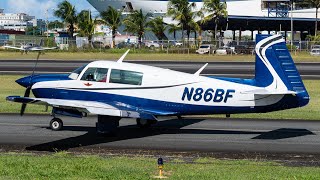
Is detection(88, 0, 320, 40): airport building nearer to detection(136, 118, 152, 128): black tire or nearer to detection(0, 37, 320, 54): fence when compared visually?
detection(0, 37, 320, 54): fence

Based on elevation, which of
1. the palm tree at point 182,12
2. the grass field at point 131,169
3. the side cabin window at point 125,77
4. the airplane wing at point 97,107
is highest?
the palm tree at point 182,12

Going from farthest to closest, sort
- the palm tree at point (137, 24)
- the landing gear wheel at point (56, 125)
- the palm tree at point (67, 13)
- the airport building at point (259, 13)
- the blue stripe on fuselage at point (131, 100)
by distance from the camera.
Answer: the airport building at point (259, 13) → the palm tree at point (67, 13) → the palm tree at point (137, 24) → the landing gear wheel at point (56, 125) → the blue stripe on fuselage at point (131, 100)

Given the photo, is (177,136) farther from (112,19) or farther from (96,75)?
(112,19)

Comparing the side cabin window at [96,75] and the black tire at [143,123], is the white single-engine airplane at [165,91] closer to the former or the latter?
the side cabin window at [96,75]

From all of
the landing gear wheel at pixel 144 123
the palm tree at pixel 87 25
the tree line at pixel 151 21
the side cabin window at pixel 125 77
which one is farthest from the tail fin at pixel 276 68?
the palm tree at pixel 87 25

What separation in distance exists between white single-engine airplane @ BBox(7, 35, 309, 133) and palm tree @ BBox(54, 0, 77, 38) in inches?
3698

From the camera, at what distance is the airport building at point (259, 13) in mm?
123188

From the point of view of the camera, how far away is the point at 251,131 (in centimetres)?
1955

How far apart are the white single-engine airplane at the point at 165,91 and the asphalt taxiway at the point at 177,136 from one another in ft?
2.43

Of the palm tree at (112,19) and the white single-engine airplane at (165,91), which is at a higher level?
the palm tree at (112,19)

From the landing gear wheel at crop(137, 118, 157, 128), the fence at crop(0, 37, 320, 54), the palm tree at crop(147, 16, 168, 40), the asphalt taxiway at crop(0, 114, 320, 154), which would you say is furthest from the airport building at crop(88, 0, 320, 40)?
the landing gear wheel at crop(137, 118, 157, 128)

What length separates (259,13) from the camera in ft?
421

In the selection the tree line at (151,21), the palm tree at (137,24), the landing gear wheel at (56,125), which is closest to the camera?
the landing gear wheel at (56,125)

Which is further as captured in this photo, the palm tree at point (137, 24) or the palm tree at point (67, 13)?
the palm tree at point (67, 13)
